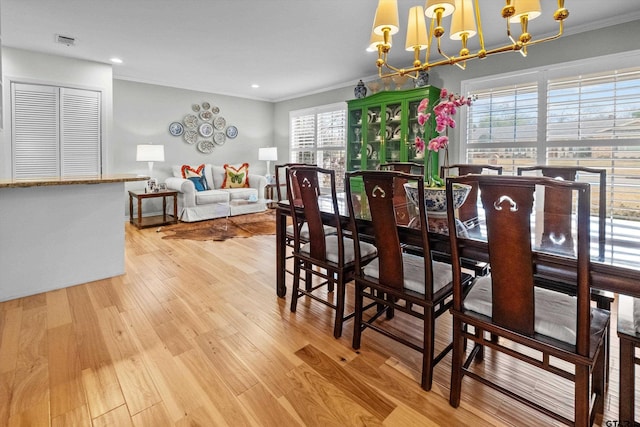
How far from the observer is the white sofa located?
5660mm

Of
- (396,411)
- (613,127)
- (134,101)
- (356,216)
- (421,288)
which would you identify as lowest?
(396,411)

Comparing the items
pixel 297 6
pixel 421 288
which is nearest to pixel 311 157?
pixel 297 6

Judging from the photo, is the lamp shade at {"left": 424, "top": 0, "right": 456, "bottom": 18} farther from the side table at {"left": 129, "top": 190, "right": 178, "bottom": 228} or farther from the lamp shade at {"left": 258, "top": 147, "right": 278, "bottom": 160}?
the lamp shade at {"left": 258, "top": 147, "right": 278, "bottom": 160}

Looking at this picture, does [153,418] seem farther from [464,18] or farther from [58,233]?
[464,18]

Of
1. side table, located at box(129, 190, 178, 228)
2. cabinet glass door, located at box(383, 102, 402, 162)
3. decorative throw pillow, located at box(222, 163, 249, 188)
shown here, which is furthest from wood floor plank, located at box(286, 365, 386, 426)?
decorative throw pillow, located at box(222, 163, 249, 188)

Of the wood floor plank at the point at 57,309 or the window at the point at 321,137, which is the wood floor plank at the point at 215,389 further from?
the window at the point at 321,137

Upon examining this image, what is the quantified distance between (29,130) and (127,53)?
1697 millimetres

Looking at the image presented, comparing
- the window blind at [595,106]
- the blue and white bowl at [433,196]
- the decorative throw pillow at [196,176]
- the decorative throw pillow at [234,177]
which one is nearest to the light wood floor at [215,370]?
the blue and white bowl at [433,196]

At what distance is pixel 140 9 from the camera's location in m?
3.16

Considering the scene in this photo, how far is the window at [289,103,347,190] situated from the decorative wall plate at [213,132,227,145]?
1425mm

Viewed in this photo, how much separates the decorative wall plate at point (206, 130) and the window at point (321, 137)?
168 cm

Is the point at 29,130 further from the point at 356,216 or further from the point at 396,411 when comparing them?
the point at 396,411

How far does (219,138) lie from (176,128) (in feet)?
2.88

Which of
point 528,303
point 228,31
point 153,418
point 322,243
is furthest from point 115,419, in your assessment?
point 228,31
